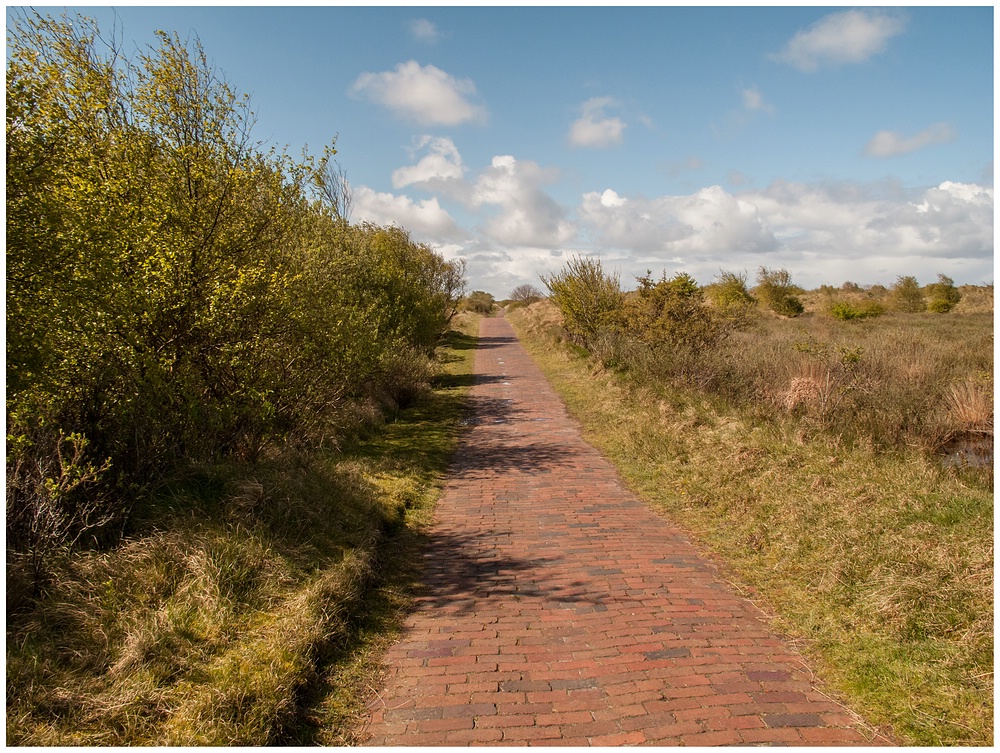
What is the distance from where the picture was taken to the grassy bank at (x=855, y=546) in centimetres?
379

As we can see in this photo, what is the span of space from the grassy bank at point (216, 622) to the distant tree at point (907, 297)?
1756 inches

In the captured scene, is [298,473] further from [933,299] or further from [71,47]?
[933,299]

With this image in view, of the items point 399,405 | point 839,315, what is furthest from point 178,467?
point 839,315

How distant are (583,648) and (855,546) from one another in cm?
300

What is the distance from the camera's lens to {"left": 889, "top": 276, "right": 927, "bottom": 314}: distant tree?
39.6 metres

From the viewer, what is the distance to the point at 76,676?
3.40m

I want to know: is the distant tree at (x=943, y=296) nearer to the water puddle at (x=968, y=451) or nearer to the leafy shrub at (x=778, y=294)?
the leafy shrub at (x=778, y=294)

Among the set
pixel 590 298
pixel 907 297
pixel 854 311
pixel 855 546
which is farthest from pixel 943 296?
pixel 855 546

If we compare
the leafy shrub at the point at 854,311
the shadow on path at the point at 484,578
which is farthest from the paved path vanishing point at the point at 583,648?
the leafy shrub at the point at 854,311

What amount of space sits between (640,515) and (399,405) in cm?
856

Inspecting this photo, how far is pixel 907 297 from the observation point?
40656 millimetres

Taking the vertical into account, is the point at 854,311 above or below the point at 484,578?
above

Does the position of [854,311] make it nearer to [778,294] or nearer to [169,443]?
[778,294]

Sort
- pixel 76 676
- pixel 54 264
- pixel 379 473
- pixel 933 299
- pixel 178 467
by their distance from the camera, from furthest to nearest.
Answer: pixel 933 299
pixel 379 473
pixel 178 467
pixel 54 264
pixel 76 676
